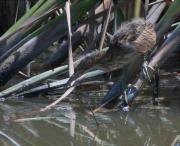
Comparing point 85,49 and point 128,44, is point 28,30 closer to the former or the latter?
point 85,49

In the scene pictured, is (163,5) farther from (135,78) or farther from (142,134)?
(142,134)

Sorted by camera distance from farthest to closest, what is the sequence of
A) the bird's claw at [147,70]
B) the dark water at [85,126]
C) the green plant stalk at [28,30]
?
the green plant stalk at [28,30]
the bird's claw at [147,70]
the dark water at [85,126]

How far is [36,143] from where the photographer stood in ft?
7.52

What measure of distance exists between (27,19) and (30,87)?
0.42 meters

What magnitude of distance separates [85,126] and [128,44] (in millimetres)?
458

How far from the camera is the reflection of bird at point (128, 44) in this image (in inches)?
106

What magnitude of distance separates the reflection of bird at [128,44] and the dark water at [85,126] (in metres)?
0.29

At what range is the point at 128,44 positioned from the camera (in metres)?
2.69

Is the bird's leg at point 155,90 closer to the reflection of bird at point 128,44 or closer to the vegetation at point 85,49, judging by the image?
the vegetation at point 85,49

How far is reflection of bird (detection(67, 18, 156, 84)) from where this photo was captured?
270 centimetres

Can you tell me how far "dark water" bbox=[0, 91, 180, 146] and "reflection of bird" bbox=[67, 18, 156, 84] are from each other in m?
0.29

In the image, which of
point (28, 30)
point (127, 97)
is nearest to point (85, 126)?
point (127, 97)

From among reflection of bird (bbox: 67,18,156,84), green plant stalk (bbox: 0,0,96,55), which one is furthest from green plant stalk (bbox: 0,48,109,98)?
reflection of bird (bbox: 67,18,156,84)

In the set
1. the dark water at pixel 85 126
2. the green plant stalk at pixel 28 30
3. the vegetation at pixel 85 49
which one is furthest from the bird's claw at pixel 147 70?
the green plant stalk at pixel 28 30
